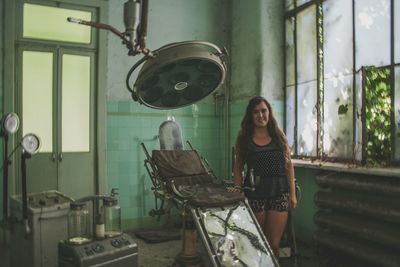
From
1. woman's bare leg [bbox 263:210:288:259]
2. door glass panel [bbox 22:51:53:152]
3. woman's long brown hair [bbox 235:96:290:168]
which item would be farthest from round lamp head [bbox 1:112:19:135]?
woman's bare leg [bbox 263:210:288:259]

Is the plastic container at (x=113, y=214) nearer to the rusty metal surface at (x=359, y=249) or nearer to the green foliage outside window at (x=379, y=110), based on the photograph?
the rusty metal surface at (x=359, y=249)

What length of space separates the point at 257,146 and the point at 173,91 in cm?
150

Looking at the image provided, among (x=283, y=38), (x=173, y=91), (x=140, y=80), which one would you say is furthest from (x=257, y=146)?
(x=283, y=38)

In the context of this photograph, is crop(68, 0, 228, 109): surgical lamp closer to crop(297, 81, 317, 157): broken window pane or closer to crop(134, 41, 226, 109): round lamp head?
crop(134, 41, 226, 109): round lamp head

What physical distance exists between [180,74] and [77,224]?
1.80 meters

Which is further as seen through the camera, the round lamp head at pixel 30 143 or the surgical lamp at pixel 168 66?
the round lamp head at pixel 30 143

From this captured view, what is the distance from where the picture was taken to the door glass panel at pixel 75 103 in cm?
446

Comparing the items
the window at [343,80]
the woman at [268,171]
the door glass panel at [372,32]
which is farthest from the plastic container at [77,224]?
the door glass panel at [372,32]

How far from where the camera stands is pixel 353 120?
3779 millimetres

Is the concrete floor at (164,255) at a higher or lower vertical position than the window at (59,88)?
lower

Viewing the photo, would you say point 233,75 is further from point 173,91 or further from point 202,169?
point 173,91

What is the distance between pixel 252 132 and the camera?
321 centimetres

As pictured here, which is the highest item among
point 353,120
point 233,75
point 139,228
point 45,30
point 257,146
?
point 45,30

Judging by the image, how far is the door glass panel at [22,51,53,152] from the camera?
4.28m
